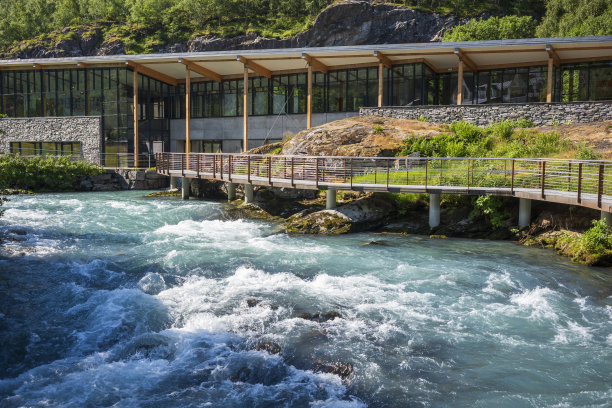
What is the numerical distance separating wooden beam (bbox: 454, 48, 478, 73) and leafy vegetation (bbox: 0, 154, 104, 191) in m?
24.6

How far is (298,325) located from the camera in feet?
34.5

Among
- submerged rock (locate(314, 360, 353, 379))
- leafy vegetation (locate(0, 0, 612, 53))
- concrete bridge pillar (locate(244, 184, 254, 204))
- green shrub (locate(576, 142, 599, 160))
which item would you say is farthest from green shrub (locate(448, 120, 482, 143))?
leafy vegetation (locate(0, 0, 612, 53))

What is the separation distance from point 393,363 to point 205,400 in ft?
10.7

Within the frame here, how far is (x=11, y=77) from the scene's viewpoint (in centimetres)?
4062

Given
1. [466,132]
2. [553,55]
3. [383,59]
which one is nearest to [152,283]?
[466,132]

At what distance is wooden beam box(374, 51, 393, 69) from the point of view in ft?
101

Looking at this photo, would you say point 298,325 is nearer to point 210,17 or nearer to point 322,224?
point 322,224

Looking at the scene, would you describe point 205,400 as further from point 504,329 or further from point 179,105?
point 179,105

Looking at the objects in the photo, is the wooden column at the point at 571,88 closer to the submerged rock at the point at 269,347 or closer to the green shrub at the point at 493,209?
the green shrub at the point at 493,209

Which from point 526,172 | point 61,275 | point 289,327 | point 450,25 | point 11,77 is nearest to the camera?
point 289,327

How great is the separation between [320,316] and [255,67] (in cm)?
2741

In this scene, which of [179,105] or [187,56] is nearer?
[187,56]

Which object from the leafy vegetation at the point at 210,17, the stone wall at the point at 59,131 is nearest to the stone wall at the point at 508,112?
the leafy vegetation at the point at 210,17

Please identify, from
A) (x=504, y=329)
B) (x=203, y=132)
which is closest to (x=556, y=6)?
(x=203, y=132)
